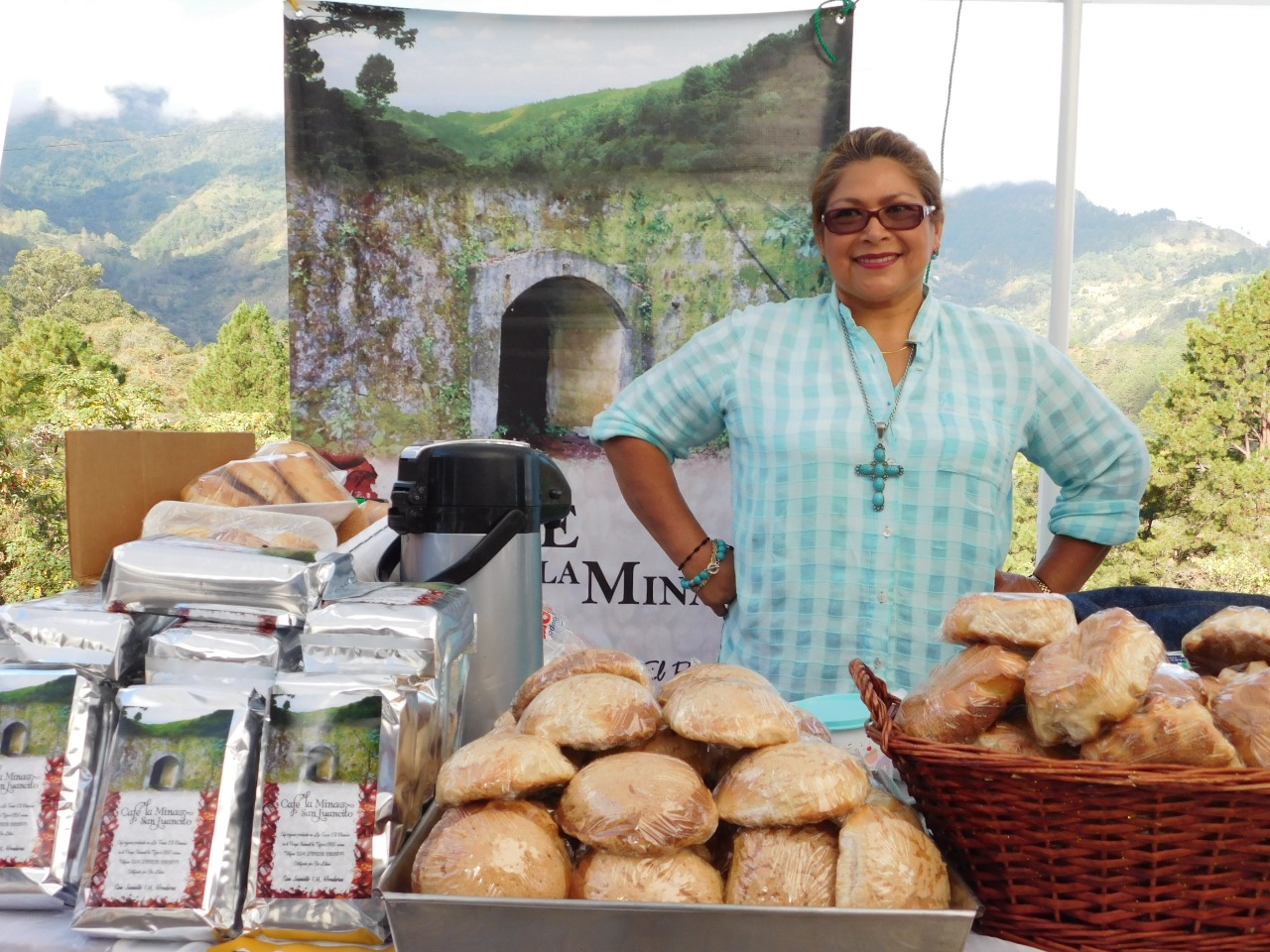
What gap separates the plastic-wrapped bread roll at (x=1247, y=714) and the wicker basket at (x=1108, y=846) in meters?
0.04

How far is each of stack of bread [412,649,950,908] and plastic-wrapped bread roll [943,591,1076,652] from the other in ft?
0.55

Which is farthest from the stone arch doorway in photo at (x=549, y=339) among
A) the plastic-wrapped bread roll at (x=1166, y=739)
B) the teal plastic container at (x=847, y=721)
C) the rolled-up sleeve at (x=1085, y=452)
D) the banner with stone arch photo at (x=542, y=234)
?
the plastic-wrapped bread roll at (x=1166, y=739)

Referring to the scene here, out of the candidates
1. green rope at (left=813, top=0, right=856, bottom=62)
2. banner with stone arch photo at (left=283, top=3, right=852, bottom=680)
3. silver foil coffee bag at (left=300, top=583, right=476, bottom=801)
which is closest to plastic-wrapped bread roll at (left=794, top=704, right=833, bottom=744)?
silver foil coffee bag at (left=300, top=583, right=476, bottom=801)

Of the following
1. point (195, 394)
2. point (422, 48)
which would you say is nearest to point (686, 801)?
point (422, 48)

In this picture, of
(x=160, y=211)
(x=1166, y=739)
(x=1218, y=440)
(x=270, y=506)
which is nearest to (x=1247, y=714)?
(x=1166, y=739)

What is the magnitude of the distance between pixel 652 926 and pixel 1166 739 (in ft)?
1.45

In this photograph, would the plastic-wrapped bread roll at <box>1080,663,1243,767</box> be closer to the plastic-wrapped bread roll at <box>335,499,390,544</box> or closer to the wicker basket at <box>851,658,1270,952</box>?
the wicker basket at <box>851,658,1270,952</box>

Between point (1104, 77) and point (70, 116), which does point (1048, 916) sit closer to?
point (1104, 77)

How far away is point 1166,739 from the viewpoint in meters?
0.82

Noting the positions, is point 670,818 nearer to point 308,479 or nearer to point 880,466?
point 880,466

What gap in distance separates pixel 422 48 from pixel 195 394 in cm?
568

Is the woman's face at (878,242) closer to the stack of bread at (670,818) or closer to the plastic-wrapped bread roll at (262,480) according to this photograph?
the plastic-wrapped bread roll at (262,480)

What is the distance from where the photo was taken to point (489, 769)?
2.87 feet

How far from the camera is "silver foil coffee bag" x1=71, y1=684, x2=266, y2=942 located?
88 cm
